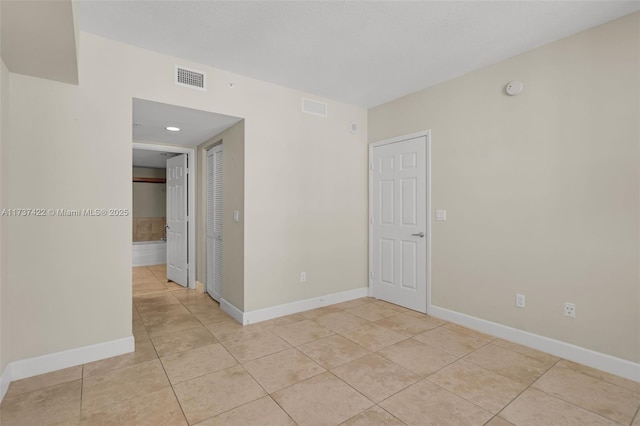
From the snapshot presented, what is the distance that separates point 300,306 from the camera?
3822 mm

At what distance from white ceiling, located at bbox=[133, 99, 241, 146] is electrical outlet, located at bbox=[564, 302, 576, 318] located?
359cm

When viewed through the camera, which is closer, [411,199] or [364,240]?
[411,199]

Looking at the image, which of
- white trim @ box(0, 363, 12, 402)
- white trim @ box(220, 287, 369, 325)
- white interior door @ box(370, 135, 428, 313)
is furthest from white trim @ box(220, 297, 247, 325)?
white interior door @ box(370, 135, 428, 313)

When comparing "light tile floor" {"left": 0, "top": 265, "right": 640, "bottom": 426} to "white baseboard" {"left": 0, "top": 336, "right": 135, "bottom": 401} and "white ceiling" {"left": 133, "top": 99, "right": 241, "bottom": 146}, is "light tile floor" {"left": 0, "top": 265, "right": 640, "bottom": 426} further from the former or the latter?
"white ceiling" {"left": 133, "top": 99, "right": 241, "bottom": 146}

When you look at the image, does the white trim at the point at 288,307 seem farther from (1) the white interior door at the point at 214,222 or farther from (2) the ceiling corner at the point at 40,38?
(2) the ceiling corner at the point at 40,38

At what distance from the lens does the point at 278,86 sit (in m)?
3.62

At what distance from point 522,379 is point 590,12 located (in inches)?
109

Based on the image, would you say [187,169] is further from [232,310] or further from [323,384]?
[323,384]

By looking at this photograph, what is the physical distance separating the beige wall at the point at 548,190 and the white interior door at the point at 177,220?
368cm

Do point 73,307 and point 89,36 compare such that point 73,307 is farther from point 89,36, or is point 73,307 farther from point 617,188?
point 617,188

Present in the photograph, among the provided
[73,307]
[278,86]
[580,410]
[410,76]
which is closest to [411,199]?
[410,76]

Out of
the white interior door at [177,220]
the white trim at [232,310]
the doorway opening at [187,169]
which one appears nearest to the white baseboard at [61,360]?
the white trim at [232,310]

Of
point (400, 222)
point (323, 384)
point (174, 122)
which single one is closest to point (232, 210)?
A: point (174, 122)

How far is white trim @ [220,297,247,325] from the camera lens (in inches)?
135
